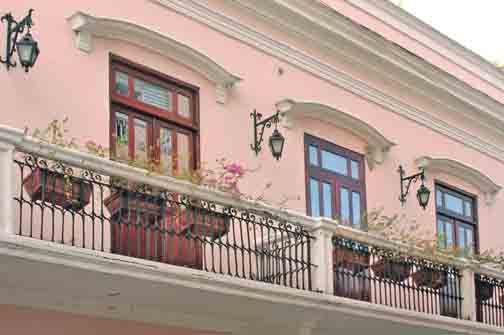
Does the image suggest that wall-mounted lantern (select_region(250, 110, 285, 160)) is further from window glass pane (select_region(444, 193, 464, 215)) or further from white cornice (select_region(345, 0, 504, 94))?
window glass pane (select_region(444, 193, 464, 215))

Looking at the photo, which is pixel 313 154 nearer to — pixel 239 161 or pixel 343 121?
pixel 343 121

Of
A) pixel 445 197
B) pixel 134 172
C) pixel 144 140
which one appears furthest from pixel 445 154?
pixel 134 172

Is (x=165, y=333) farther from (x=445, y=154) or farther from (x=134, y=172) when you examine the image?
(x=445, y=154)

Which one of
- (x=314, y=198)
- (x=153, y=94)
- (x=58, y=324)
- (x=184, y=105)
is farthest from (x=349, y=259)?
(x=58, y=324)

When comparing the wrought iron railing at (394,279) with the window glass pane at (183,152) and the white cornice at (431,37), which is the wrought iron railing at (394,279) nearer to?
the window glass pane at (183,152)

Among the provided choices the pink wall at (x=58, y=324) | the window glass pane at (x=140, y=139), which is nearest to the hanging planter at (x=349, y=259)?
the pink wall at (x=58, y=324)

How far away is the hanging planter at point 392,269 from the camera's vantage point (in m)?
12.0

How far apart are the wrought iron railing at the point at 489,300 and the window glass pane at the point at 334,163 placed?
2409 millimetres

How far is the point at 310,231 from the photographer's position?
11008mm

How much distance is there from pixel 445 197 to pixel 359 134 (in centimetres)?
258

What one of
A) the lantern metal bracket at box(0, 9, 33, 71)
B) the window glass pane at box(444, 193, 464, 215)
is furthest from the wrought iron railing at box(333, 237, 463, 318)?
the lantern metal bracket at box(0, 9, 33, 71)

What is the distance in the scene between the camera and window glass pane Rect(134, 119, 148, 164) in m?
10.7

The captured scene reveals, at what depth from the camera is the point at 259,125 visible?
12328 mm

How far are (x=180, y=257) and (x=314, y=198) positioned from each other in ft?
11.6
